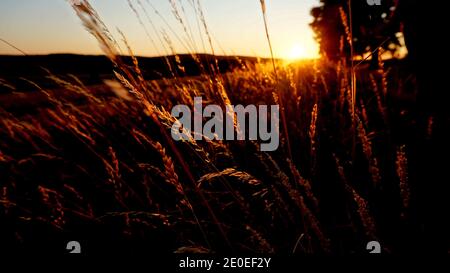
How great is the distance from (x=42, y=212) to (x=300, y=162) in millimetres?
1518

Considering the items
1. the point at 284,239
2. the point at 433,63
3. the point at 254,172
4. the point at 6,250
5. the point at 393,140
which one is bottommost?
the point at 6,250

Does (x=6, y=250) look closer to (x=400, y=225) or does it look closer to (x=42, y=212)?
(x=42, y=212)

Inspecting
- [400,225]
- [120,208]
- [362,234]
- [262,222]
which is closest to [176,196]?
[120,208]

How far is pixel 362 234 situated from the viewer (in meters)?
1.15

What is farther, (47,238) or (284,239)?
(47,238)

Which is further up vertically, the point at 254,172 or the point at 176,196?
the point at 254,172

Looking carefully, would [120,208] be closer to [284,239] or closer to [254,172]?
[254,172]

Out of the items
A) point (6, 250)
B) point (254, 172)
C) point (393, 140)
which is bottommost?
point (6, 250)

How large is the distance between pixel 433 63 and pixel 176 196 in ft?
4.89

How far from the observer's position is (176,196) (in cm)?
165

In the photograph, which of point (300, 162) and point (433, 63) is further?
point (300, 162)
